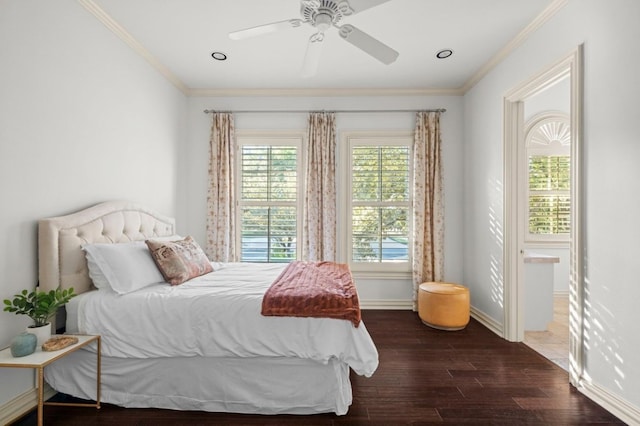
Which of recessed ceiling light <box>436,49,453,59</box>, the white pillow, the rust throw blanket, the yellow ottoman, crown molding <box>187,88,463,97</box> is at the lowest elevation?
the yellow ottoman

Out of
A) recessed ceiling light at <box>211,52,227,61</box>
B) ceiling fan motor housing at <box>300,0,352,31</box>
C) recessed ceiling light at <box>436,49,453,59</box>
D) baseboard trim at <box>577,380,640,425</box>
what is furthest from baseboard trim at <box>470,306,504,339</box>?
recessed ceiling light at <box>211,52,227,61</box>

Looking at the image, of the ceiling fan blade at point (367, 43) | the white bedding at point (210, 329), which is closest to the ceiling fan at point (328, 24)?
the ceiling fan blade at point (367, 43)

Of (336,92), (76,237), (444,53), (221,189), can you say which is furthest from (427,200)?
(76,237)

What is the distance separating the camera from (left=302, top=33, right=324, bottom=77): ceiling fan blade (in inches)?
88.2

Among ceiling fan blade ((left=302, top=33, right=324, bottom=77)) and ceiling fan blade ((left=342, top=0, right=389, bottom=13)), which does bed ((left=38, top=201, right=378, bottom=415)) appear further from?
ceiling fan blade ((left=342, top=0, right=389, bottom=13))

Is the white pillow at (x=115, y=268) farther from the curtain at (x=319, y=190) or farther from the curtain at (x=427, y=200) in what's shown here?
the curtain at (x=427, y=200)

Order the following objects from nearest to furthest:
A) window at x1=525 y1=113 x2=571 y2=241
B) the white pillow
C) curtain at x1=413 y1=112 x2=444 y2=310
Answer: the white pillow, curtain at x1=413 y1=112 x2=444 y2=310, window at x1=525 y1=113 x2=571 y2=241

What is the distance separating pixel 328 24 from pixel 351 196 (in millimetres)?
2398

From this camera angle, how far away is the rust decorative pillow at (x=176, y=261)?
2529mm

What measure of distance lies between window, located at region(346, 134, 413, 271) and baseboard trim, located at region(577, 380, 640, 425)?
2.19 m

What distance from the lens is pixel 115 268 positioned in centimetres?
225

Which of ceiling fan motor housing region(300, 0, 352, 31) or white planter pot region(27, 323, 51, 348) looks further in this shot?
ceiling fan motor housing region(300, 0, 352, 31)

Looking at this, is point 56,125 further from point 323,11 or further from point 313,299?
point 313,299

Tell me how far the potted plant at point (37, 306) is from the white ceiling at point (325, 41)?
7.04 feet
